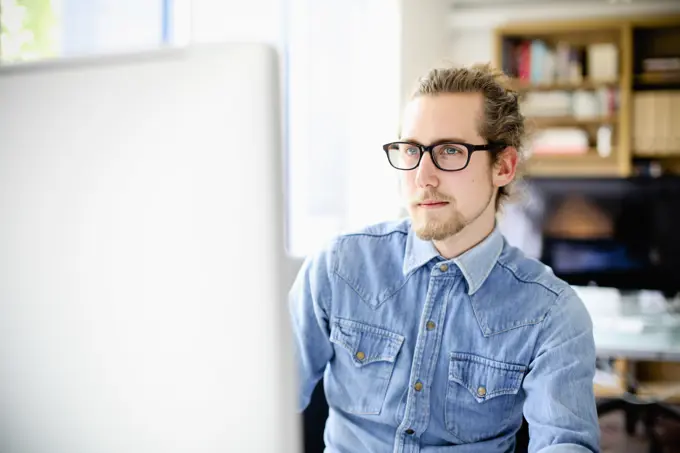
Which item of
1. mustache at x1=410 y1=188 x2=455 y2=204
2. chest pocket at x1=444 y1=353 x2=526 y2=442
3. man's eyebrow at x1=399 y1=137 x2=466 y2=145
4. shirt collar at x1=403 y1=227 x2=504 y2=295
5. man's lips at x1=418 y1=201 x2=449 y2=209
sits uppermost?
man's eyebrow at x1=399 y1=137 x2=466 y2=145

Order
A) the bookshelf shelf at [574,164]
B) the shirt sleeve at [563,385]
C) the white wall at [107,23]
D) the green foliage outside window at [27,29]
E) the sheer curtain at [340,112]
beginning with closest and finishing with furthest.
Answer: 1. the shirt sleeve at [563,385]
2. the green foliage outside window at [27,29]
3. the white wall at [107,23]
4. the sheer curtain at [340,112]
5. the bookshelf shelf at [574,164]

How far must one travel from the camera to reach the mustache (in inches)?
46.6

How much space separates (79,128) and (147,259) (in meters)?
0.11

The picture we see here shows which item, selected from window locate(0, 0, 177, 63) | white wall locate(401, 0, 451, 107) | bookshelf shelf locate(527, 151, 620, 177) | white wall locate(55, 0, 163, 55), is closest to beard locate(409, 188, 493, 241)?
window locate(0, 0, 177, 63)

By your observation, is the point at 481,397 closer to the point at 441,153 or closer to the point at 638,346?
the point at 441,153

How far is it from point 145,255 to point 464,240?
2.81 feet

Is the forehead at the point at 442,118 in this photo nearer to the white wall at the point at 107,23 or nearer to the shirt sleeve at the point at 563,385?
the shirt sleeve at the point at 563,385

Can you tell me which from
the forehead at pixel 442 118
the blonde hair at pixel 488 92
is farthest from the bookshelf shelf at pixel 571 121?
the forehead at pixel 442 118

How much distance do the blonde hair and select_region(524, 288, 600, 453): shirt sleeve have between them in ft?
1.01

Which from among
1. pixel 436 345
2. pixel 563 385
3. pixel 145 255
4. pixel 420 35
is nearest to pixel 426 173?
pixel 436 345

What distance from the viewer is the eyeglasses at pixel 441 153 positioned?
1.18 meters

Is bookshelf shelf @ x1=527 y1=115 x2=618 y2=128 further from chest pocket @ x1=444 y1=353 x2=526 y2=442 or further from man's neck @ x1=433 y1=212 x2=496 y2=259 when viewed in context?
chest pocket @ x1=444 y1=353 x2=526 y2=442

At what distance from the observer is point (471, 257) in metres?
1.22

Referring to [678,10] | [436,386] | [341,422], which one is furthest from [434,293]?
[678,10]
